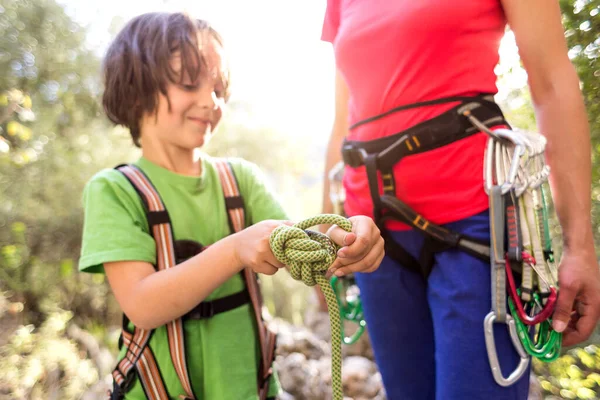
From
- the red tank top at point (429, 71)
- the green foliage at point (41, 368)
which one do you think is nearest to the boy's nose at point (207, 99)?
the red tank top at point (429, 71)

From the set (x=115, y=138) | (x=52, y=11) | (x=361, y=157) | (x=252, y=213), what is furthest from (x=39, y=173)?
(x=361, y=157)

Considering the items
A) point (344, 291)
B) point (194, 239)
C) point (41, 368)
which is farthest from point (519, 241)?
point (41, 368)

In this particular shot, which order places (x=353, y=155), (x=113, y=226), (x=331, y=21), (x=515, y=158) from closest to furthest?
(x=515, y=158) < (x=113, y=226) < (x=353, y=155) < (x=331, y=21)

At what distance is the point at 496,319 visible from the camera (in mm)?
1169

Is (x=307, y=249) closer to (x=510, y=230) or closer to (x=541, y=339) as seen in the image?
(x=510, y=230)

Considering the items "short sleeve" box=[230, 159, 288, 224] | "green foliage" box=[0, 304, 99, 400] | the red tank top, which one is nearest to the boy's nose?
"short sleeve" box=[230, 159, 288, 224]

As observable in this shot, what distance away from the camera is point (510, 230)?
119 cm

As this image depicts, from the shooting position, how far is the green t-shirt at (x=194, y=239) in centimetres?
127

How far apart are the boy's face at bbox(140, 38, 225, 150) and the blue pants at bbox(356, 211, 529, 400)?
71 cm

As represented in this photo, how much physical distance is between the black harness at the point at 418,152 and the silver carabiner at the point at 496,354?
168 millimetres

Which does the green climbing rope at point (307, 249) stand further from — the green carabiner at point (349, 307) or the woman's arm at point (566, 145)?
the green carabiner at point (349, 307)

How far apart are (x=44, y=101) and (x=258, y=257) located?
4.94 m

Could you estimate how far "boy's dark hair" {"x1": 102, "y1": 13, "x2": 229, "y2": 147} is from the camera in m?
1.44

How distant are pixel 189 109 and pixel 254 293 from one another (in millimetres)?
636
